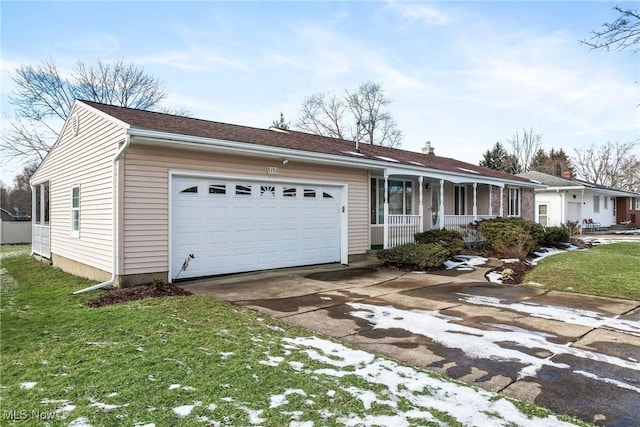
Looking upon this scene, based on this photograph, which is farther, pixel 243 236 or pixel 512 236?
pixel 512 236

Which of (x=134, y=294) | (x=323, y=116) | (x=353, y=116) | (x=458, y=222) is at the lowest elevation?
(x=134, y=294)

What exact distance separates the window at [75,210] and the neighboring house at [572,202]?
23024mm

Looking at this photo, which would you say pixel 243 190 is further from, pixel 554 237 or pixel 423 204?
pixel 554 237

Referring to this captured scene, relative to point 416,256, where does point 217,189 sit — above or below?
above

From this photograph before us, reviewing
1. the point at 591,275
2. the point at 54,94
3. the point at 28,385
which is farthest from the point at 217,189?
the point at 54,94

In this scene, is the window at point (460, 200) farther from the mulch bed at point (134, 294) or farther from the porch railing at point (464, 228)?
the mulch bed at point (134, 294)

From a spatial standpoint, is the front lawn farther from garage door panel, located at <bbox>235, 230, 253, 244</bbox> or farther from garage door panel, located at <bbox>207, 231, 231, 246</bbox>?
garage door panel, located at <bbox>235, 230, 253, 244</bbox>

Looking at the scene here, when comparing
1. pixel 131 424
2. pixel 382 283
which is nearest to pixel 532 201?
pixel 382 283

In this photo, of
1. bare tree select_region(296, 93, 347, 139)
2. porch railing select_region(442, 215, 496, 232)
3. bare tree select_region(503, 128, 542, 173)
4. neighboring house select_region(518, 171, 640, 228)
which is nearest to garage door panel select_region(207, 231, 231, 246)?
porch railing select_region(442, 215, 496, 232)

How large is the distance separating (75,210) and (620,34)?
12173mm

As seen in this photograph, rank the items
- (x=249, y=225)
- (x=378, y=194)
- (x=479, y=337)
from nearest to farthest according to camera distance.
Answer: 1. (x=479, y=337)
2. (x=249, y=225)
3. (x=378, y=194)

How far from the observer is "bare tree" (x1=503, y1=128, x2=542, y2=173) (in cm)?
4859

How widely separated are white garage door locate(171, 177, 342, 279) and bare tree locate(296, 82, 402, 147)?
30283mm

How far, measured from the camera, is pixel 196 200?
8477 mm
